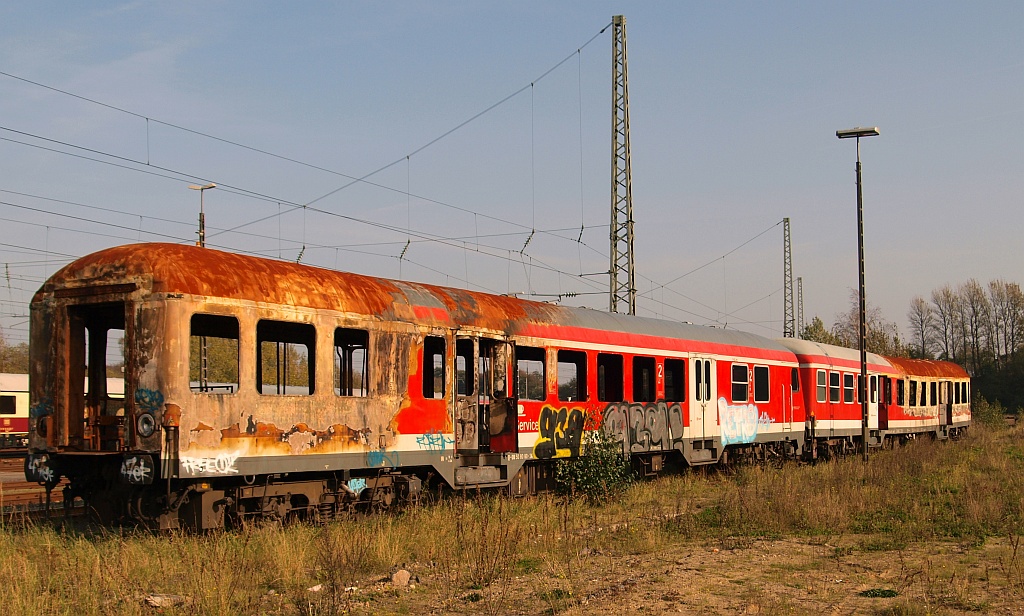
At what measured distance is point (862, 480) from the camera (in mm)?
17766

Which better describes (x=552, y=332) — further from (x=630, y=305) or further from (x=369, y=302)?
(x=630, y=305)

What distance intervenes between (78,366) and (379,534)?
4118 mm

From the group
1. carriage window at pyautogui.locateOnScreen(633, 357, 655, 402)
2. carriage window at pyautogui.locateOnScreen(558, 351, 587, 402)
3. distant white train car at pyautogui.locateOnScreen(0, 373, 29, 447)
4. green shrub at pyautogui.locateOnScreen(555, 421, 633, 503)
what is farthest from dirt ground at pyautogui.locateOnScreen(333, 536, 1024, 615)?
distant white train car at pyautogui.locateOnScreen(0, 373, 29, 447)

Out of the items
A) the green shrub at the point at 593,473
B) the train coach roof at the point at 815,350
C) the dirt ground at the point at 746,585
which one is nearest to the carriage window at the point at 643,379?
the green shrub at the point at 593,473

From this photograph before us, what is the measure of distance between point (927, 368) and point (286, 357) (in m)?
30.2

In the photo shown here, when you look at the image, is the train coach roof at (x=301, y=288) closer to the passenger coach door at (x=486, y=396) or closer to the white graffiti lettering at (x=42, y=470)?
the passenger coach door at (x=486, y=396)

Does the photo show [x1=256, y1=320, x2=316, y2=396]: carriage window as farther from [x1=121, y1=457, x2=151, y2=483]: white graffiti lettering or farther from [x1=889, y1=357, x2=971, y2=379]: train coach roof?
[x1=889, y1=357, x2=971, y2=379]: train coach roof

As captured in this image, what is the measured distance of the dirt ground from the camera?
7.83 meters

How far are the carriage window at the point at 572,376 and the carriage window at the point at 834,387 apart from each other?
12554 mm

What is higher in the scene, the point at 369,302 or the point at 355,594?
the point at 369,302

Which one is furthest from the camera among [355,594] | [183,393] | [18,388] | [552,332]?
[18,388]

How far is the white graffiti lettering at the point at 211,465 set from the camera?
400 inches

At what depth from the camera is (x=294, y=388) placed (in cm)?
1202

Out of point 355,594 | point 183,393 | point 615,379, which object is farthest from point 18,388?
point 355,594
